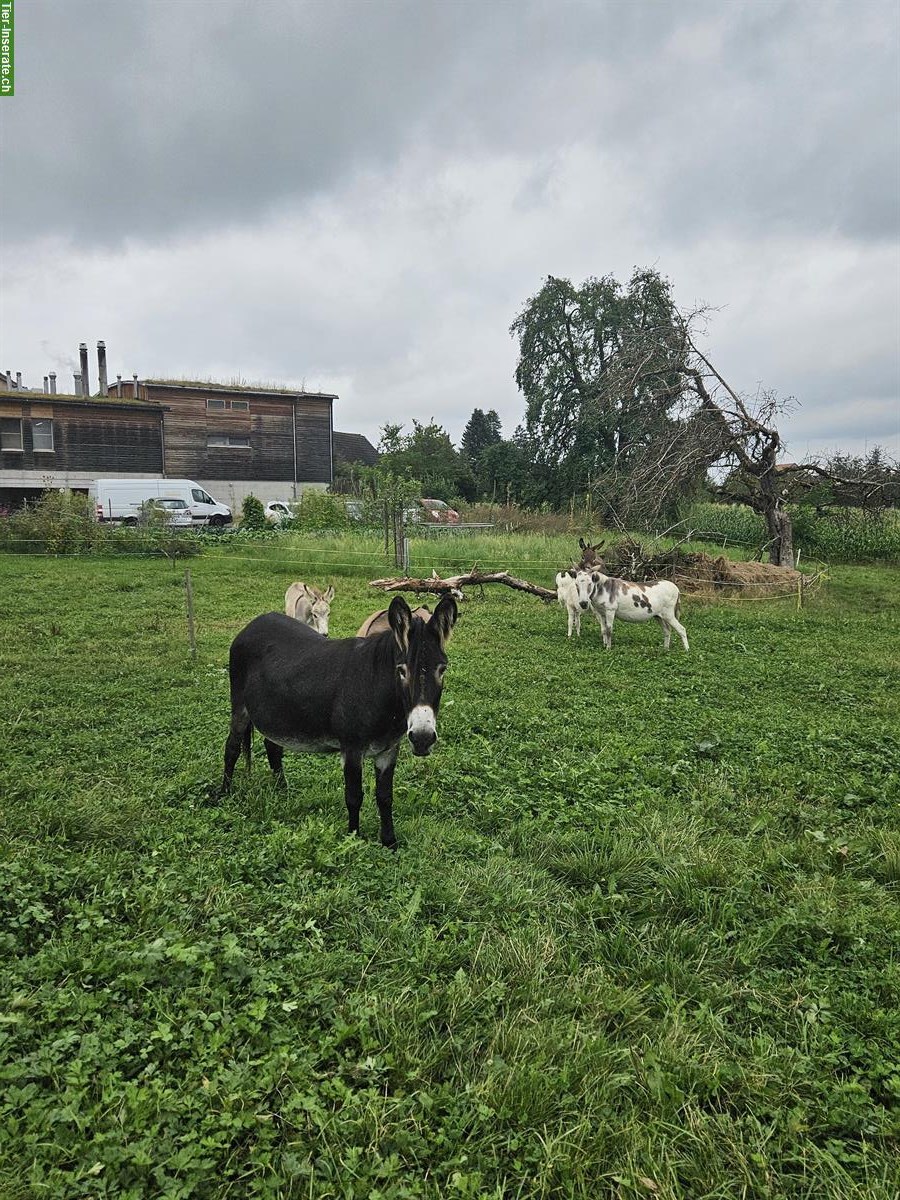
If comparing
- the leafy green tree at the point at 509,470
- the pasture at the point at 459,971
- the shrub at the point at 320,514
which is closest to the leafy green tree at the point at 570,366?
the leafy green tree at the point at 509,470

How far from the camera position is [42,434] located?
34.2 m

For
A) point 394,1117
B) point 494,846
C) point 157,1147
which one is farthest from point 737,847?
point 157,1147

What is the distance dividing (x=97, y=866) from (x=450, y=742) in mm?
3658

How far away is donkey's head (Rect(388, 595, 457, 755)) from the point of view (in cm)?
379

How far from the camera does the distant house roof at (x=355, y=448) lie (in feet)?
210

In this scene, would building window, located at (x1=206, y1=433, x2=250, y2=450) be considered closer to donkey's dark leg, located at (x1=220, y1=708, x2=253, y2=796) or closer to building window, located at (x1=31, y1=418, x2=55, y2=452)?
building window, located at (x1=31, y1=418, x2=55, y2=452)

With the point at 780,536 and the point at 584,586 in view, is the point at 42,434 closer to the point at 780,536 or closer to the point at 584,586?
the point at 584,586

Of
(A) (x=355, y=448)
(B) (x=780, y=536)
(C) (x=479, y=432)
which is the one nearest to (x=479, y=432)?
(C) (x=479, y=432)

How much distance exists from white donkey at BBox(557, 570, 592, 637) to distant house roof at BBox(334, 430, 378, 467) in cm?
5160

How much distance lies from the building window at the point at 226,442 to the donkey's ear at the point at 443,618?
36840 mm

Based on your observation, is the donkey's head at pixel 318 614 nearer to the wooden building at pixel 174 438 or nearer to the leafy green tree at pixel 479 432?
the wooden building at pixel 174 438

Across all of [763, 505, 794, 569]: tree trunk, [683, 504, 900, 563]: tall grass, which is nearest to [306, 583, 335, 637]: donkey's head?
[763, 505, 794, 569]: tree trunk

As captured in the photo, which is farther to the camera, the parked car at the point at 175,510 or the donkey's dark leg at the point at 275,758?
the parked car at the point at 175,510

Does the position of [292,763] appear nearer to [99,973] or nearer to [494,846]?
[494,846]
